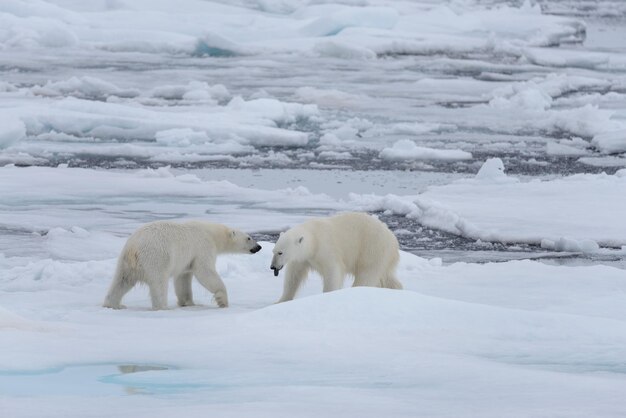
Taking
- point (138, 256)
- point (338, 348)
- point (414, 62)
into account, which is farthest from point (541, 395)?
point (414, 62)

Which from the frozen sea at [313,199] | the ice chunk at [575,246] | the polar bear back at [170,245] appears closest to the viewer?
the frozen sea at [313,199]

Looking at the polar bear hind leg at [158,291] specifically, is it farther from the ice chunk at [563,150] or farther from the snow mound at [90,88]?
the snow mound at [90,88]

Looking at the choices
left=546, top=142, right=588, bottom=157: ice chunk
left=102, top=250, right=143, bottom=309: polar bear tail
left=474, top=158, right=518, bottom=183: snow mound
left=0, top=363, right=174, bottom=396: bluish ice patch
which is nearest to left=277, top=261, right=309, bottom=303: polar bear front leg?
left=102, top=250, right=143, bottom=309: polar bear tail

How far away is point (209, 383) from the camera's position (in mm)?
2787

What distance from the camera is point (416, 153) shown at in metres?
10.6

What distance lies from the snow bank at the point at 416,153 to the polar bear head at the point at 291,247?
5896mm

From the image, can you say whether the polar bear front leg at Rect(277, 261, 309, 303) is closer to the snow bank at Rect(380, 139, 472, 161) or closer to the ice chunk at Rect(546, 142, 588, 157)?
the snow bank at Rect(380, 139, 472, 161)

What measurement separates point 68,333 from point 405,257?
104 inches

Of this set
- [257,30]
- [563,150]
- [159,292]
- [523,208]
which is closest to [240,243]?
[159,292]

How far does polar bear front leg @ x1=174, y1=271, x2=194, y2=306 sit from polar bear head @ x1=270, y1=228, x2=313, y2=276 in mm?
458

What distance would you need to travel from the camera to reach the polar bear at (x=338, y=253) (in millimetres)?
4629

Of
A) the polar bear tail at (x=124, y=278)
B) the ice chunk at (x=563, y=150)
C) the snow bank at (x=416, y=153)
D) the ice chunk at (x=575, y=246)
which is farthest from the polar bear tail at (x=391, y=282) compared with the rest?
the ice chunk at (x=563, y=150)

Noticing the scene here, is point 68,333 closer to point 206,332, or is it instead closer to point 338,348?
point 206,332

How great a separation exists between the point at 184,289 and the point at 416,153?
5.97 meters
